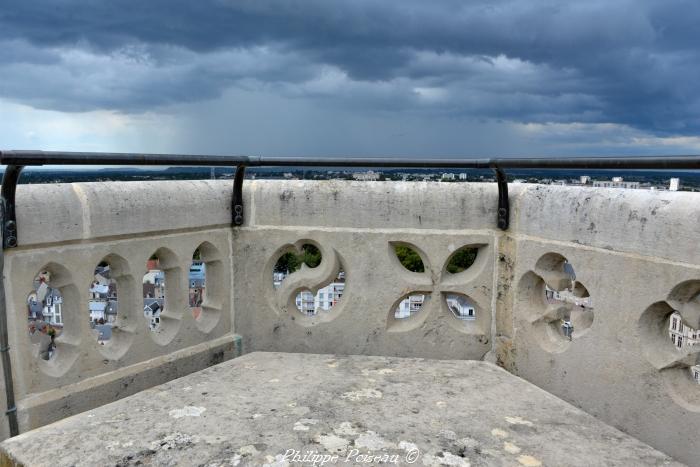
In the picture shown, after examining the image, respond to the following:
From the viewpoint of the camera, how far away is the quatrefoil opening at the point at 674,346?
2.18 m

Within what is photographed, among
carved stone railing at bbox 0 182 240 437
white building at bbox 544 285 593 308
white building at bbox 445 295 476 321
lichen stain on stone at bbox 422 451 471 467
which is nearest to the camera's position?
lichen stain on stone at bbox 422 451 471 467

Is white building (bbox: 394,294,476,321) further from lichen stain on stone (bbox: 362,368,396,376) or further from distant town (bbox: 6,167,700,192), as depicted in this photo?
distant town (bbox: 6,167,700,192)

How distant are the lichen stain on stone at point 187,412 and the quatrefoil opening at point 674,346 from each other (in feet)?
6.43

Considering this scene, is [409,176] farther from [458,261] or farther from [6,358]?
[458,261]

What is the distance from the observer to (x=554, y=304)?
119 inches

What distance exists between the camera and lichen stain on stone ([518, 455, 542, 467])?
2.12m

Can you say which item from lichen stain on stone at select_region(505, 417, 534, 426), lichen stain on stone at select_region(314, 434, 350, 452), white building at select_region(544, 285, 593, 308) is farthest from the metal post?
white building at select_region(544, 285, 593, 308)

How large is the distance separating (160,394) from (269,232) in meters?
1.16

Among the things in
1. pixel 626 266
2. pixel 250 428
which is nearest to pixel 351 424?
pixel 250 428

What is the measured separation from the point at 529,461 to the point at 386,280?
1406 millimetres

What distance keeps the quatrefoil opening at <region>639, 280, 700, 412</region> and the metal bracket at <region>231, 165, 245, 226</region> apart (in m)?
2.25

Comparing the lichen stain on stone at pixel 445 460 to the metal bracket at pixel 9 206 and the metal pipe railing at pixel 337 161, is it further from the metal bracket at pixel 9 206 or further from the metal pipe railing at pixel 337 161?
the metal bracket at pixel 9 206

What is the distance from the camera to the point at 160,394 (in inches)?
108

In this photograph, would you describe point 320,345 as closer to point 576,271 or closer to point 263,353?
point 263,353
